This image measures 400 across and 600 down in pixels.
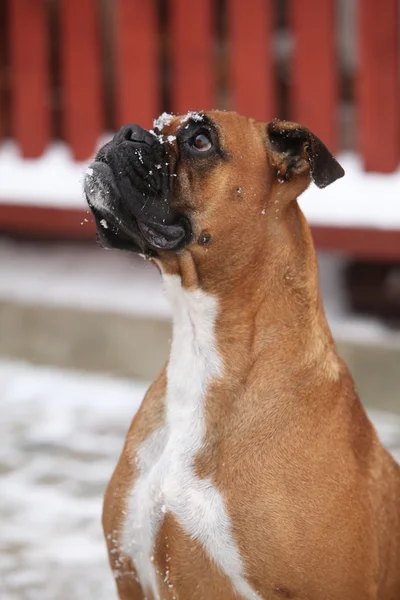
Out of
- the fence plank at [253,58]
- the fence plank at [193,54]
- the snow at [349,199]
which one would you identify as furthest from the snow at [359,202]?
the fence plank at [193,54]

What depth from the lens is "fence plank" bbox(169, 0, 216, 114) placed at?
590cm

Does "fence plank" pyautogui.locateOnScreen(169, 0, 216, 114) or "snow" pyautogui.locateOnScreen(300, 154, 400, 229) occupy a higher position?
"fence plank" pyautogui.locateOnScreen(169, 0, 216, 114)

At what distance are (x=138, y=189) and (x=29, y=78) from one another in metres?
3.78

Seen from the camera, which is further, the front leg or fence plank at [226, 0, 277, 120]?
fence plank at [226, 0, 277, 120]

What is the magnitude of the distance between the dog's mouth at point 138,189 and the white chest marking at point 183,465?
154mm

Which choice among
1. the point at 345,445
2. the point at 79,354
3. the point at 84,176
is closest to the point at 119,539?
the point at 345,445

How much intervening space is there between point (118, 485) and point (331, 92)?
3.18 metres

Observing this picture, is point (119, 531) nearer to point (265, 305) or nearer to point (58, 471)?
point (265, 305)

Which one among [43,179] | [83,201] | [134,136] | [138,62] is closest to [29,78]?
[43,179]

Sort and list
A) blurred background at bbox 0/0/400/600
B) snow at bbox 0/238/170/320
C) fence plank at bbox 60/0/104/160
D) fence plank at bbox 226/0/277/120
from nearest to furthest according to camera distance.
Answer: blurred background at bbox 0/0/400/600, fence plank at bbox 226/0/277/120, fence plank at bbox 60/0/104/160, snow at bbox 0/238/170/320

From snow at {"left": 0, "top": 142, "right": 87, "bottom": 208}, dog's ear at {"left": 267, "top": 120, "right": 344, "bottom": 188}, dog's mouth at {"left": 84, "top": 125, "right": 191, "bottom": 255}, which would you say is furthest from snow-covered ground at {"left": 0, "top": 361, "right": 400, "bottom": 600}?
dog's ear at {"left": 267, "top": 120, "right": 344, "bottom": 188}

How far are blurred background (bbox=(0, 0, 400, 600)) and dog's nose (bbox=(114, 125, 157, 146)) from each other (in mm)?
2057

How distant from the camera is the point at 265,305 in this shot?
3008 millimetres

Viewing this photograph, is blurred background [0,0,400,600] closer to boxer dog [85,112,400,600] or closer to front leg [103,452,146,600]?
front leg [103,452,146,600]
